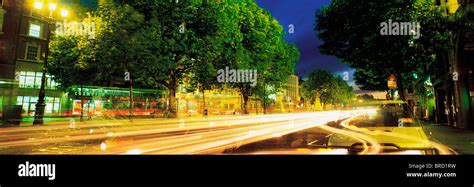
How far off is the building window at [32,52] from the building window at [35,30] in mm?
1646

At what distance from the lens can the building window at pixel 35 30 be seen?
3528 cm

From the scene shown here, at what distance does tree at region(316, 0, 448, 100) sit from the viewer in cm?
1448

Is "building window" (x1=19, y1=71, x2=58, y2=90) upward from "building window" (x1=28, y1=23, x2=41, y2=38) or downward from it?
downward

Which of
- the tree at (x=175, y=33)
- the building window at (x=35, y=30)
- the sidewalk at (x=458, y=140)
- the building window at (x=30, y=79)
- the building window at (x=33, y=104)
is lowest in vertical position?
the sidewalk at (x=458, y=140)

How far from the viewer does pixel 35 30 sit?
117 feet

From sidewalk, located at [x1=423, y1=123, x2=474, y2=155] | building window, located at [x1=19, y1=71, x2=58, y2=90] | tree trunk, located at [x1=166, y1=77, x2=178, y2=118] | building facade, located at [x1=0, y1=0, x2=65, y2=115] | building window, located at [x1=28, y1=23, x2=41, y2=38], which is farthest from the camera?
building window, located at [x1=28, y1=23, x2=41, y2=38]

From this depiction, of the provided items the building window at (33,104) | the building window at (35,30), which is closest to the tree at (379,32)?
the building window at (33,104)

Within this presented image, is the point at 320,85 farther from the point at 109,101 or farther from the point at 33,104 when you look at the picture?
the point at 33,104

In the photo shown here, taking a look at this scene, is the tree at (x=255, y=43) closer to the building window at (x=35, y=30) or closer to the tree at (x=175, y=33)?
the tree at (x=175, y=33)

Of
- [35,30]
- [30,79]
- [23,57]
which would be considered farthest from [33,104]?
[35,30]

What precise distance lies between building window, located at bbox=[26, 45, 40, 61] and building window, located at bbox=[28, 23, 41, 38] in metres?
1.65

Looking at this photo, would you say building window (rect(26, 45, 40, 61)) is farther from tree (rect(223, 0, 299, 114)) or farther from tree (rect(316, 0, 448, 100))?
tree (rect(316, 0, 448, 100))

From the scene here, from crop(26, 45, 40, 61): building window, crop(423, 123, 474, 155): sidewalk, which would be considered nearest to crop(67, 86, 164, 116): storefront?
crop(26, 45, 40, 61): building window

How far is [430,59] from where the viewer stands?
16.2m
